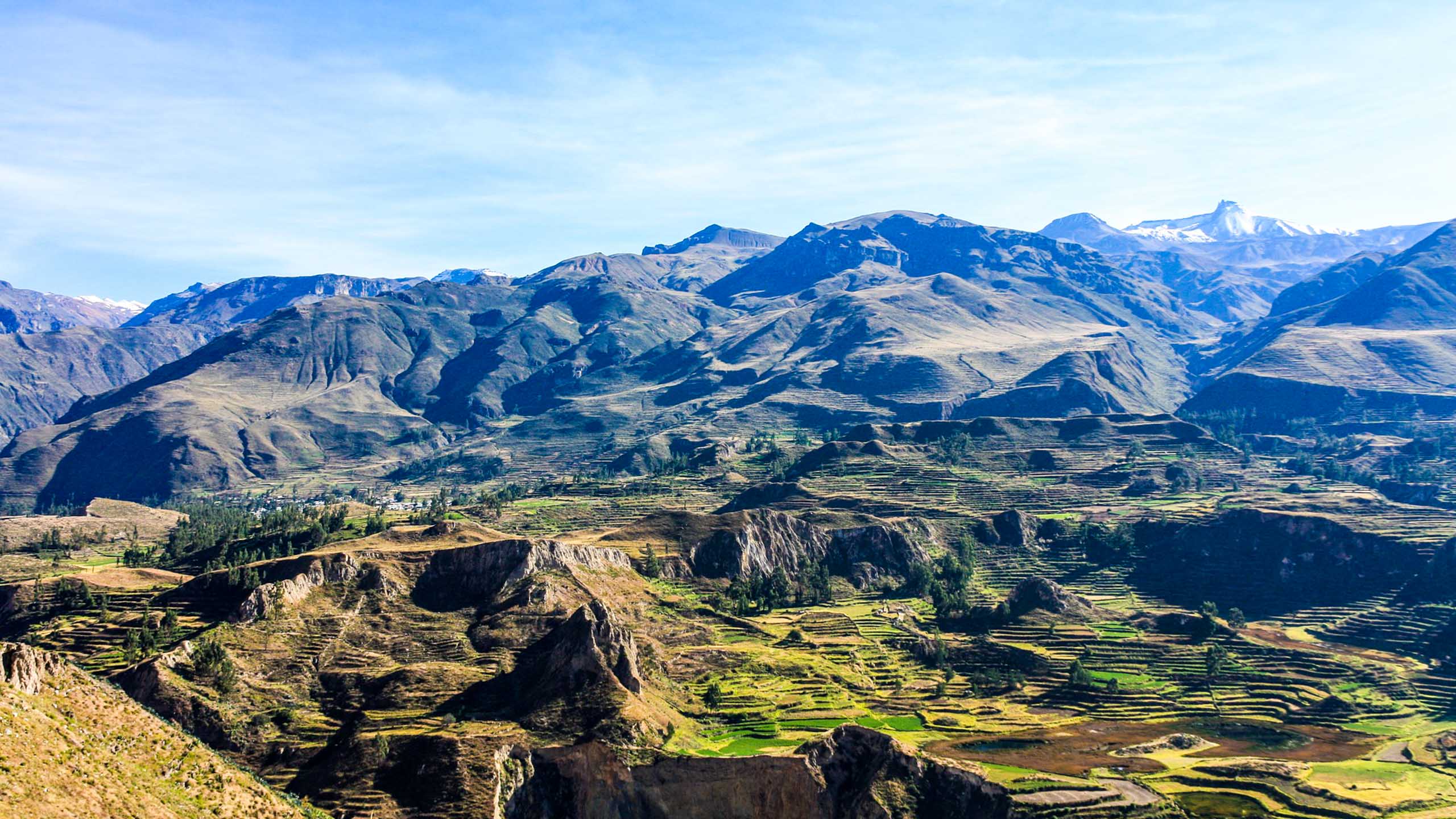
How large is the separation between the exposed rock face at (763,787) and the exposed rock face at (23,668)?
149 ft

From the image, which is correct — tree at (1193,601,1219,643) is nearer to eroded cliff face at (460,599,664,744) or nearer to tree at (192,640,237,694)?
eroded cliff face at (460,599,664,744)

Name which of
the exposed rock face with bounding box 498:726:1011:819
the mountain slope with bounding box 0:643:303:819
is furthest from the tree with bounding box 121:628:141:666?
the exposed rock face with bounding box 498:726:1011:819

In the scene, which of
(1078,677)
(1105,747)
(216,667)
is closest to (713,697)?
(1105,747)

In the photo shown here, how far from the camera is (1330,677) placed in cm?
16362

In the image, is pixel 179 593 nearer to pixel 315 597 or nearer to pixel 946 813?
pixel 315 597

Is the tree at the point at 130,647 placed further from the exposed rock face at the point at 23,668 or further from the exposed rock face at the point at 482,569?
the exposed rock face at the point at 23,668

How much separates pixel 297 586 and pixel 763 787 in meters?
80.3

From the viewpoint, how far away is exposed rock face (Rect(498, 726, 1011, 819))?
343 ft

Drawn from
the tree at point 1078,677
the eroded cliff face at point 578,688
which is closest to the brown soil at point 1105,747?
the tree at point 1078,677

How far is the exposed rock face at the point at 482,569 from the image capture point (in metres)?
159

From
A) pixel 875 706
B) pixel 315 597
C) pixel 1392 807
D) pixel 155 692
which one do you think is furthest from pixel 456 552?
pixel 1392 807

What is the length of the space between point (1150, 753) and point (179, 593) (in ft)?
470

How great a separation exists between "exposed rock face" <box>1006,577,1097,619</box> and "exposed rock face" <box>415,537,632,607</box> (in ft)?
288

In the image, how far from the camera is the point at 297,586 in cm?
14725
